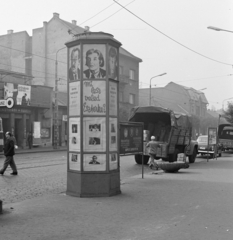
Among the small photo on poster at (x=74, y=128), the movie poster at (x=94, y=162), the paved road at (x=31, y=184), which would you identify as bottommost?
the paved road at (x=31, y=184)

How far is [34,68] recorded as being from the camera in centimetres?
4741

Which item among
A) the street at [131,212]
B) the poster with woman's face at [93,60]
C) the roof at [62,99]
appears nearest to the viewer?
the street at [131,212]

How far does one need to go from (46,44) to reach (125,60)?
11697 millimetres

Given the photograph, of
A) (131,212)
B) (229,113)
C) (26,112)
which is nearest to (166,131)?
(131,212)

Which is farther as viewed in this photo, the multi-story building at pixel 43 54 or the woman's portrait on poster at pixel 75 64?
the multi-story building at pixel 43 54

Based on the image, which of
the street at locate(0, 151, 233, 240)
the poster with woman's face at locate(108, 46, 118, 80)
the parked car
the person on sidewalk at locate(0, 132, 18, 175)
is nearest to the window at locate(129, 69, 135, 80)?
the parked car

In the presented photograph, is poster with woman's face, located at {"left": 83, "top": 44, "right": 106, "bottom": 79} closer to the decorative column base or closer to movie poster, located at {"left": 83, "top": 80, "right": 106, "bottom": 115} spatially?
movie poster, located at {"left": 83, "top": 80, "right": 106, "bottom": 115}

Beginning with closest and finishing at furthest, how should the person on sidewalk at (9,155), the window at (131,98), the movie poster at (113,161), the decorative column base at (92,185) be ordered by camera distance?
the decorative column base at (92,185)
the movie poster at (113,161)
the person on sidewalk at (9,155)
the window at (131,98)

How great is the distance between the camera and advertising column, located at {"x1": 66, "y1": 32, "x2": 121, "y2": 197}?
29.4ft

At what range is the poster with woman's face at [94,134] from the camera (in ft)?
29.4

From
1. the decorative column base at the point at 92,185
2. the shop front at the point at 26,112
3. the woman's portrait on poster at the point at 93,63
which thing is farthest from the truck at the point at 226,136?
the woman's portrait on poster at the point at 93,63

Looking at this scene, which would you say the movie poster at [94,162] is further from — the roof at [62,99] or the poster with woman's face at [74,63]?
the roof at [62,99]

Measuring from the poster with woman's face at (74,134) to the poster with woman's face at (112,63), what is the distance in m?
1.43

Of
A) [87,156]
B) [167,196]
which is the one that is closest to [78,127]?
[87,156]
